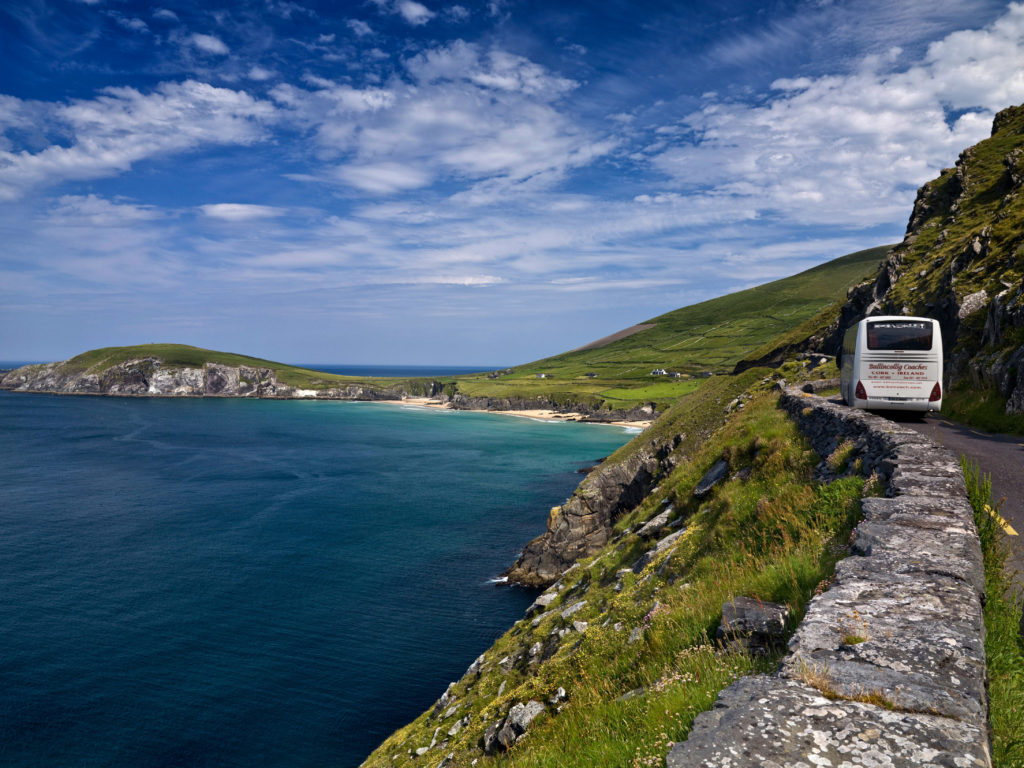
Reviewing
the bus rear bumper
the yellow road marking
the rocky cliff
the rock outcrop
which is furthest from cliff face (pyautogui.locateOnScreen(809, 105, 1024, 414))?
the rock outcrop

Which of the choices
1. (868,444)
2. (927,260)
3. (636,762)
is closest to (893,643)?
(636,762)

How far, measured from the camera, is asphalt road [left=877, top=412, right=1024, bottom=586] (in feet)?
33.7

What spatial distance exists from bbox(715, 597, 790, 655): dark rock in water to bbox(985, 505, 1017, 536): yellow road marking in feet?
15.2

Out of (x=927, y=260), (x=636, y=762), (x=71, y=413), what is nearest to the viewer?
(x=636, y=762)

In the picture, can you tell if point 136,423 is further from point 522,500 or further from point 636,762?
point 636,762

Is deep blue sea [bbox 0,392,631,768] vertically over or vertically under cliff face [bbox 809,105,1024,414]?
under

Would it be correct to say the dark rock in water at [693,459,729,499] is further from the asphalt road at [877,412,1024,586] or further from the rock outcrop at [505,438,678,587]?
the rock outcrop at [505,438,678,587]

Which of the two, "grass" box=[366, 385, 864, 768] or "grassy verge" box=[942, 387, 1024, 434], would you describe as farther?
"grassy verge" box=[942, 387, 1024, 434]

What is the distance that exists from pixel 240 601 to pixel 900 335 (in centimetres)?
5270

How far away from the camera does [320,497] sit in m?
84.4

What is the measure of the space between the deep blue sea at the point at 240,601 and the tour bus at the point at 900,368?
3125cm

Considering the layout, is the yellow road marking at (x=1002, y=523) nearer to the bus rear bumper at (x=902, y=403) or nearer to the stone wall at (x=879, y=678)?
the stone wall at (x=879, y=678)

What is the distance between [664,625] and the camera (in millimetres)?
10039

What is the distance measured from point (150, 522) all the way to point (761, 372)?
75.8m
